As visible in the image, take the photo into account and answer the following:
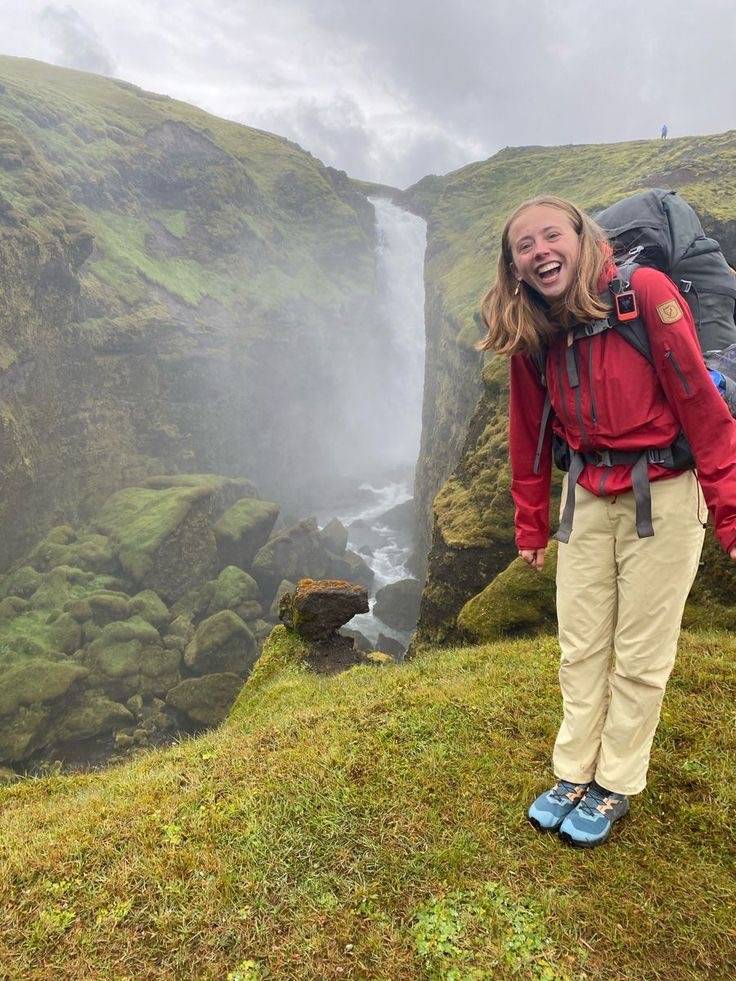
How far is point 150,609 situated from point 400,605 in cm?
1485

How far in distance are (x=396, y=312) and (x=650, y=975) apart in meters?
87.4

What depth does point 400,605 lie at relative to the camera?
3447cm

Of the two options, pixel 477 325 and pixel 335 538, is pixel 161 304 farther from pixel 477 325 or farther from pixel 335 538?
pixel 477 325

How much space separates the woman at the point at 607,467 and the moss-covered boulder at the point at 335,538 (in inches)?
1513

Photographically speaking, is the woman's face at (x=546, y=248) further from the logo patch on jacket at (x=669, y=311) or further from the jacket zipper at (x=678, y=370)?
the jacket zipper at (x=678, y=370)

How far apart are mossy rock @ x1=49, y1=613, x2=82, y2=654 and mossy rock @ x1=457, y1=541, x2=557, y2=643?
25923 millimetres

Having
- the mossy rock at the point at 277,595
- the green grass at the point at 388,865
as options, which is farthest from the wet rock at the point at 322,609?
the mossy rock at the point at 277,595

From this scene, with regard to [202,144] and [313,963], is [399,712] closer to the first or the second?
[313,963]

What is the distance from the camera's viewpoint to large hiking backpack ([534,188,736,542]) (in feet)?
9.63

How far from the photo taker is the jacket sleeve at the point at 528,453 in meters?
3.51

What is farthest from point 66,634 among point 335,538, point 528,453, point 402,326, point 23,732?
point 402,326

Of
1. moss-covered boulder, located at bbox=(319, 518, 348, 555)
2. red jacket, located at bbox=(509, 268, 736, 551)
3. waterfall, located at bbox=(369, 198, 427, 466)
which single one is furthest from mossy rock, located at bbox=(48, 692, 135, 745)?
waterfall, located at bbox=(369, 198, 427, 466)

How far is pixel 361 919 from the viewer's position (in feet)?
10.6

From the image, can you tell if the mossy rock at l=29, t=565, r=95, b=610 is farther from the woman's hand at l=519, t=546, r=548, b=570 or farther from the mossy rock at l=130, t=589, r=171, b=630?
the woman's hand at l=519, t=546, r=548, b=570
